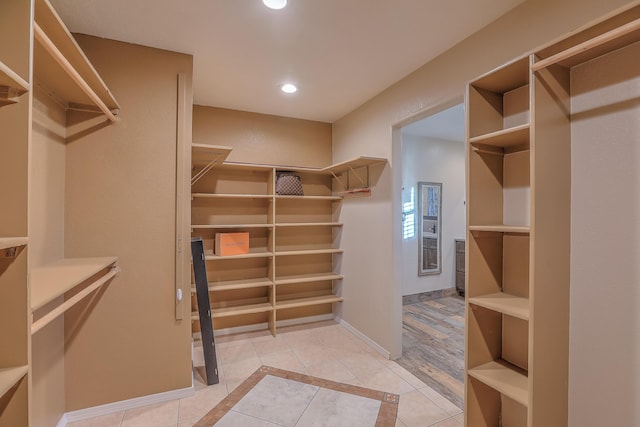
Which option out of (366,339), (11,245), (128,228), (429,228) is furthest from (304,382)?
(429,228)

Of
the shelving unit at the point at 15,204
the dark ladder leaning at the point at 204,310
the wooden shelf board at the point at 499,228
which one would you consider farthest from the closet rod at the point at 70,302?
the wooden shelf board at the point at 499,228

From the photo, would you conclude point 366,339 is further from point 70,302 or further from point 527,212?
point 70,302

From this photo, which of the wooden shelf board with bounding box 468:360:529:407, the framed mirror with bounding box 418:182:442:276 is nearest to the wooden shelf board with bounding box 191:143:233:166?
the wooden shelf board with bounding box 468:360:529:407

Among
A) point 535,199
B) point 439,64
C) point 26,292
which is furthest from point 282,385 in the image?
point 439,64

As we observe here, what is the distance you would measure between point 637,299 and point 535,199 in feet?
1.98

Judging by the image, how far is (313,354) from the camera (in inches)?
121

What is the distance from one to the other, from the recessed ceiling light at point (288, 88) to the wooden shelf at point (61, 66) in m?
1.44

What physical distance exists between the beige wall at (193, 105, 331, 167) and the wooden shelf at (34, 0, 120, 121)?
4.64 feet

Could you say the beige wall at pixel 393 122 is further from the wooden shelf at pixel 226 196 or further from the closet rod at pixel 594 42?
the wooden shelf at pixel 226 196

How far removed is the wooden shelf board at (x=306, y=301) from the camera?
3.59 meters

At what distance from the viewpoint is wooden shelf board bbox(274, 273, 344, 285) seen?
11.8ft

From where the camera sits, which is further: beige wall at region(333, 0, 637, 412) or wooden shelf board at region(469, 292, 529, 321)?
beige wall at region(333, 0, 637, 412)

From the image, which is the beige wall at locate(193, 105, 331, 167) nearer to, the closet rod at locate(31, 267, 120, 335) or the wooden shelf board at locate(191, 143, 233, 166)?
the wooden shelf board at locate(191, 143, 233, 166)

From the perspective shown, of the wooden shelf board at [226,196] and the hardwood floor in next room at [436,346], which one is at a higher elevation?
the wooden shelf board at [226,196]
